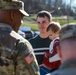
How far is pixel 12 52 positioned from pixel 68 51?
124 centimetres

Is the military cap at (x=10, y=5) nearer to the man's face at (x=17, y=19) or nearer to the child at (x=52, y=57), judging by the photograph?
the man's face at (x=17, y=19)

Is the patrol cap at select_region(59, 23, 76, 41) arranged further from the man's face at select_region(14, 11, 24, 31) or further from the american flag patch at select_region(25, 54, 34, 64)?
the man's face at select_region(14, 11, 24, 31)

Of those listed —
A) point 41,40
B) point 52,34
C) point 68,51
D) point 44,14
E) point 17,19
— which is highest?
point 68,51

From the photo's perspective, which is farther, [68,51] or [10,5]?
[10,5]

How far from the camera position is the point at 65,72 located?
6.53 feet

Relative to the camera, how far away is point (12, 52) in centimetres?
319

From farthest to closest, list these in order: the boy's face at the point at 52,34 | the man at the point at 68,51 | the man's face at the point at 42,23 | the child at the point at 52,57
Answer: the man's face at the point at 42,23
the boy's face at the point at 52,34
the child at the point at 52,57
the man at the point at 68,51

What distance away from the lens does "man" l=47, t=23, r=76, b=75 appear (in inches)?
78.5

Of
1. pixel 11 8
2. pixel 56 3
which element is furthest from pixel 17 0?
pixel 56 3

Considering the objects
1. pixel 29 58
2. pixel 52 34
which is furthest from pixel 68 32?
pixel 52 34

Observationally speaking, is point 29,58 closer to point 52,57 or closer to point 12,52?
point 12,52

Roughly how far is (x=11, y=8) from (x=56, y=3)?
63.7m

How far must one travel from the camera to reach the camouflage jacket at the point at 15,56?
3.19 metres

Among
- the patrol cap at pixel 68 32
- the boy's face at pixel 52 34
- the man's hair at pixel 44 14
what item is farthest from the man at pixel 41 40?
the patrol cap at pixel 68 32
